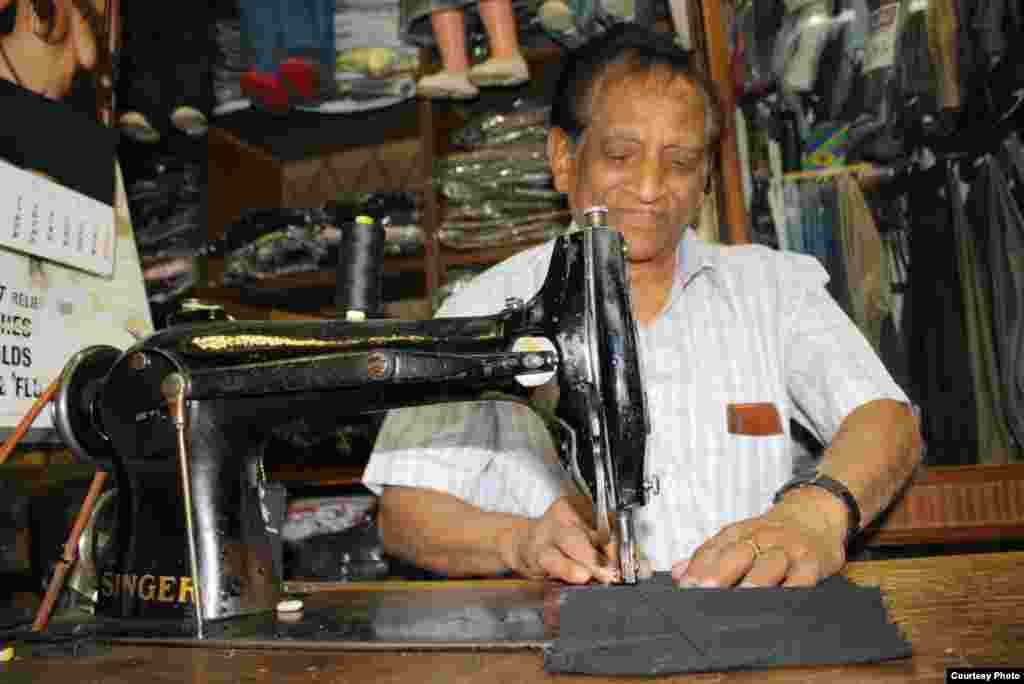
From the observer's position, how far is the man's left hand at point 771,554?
0.84 meters

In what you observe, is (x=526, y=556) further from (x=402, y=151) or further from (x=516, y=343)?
(x=402, y=151)

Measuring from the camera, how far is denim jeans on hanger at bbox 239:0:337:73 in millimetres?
2436

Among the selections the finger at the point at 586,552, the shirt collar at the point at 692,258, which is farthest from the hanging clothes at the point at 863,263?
the finger at the point at 586,552

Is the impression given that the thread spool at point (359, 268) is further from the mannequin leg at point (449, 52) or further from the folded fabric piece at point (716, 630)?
the mannequin leg at point (449, 52)

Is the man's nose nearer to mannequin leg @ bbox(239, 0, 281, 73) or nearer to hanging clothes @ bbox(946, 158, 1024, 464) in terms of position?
hanging clothes @ bbox(946, 158, 1024, 464)

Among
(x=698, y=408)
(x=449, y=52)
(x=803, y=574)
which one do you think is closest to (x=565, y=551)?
(x=803, y=574)

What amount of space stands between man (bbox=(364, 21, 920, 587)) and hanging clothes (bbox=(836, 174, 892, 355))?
570 mm

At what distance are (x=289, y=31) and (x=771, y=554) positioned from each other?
2.17 metres

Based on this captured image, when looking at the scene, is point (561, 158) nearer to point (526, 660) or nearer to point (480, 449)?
point (480, 449)

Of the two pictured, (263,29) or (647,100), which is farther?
(263,29)

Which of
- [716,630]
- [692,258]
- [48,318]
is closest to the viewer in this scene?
[716,630]

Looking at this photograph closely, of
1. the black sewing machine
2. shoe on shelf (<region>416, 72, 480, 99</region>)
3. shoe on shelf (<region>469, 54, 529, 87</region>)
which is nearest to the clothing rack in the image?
shoe on shelf (<region>469, 54, 529, 87</region>)

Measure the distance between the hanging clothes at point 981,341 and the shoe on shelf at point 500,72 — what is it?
3.84ft

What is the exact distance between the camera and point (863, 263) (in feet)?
6.93
